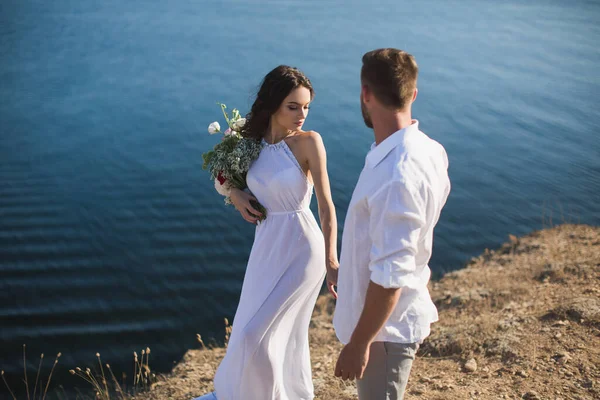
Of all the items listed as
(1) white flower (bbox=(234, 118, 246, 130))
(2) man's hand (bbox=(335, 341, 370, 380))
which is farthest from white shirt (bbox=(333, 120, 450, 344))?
(1) white flower (bbox=(234, 118, 246, 130))

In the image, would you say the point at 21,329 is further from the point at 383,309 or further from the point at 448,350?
the point at 383,309

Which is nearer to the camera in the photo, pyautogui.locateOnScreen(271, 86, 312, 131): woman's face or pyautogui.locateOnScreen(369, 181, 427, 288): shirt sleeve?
pyautogui.locateOnScreen(369, 181, 427, 288): shirt sleeve

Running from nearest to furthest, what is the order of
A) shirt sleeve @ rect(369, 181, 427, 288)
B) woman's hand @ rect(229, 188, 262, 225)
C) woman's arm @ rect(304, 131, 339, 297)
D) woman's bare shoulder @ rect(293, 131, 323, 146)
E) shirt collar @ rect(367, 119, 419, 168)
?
shirt sleeve @ rect(369, 181, 427, 288) → shirt collar @ rect(367, 119, 419, 168) → woman's arm @ rect(304, 131, 339, 297) → woman's bare shoulder @ rect(293, 131, 323, 146) → woman's hand @ rect(229, 188, 262, 225)

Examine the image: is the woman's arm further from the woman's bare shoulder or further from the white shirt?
the white shirt

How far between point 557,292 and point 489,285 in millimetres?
1288

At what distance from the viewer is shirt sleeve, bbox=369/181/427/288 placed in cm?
221

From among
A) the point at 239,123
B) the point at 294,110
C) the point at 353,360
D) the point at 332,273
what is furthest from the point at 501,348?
the point at 353,360

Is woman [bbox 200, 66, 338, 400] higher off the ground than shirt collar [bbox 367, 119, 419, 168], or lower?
lower

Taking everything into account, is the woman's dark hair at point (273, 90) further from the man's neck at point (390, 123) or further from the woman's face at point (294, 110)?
the man's neck at point (390, 123)

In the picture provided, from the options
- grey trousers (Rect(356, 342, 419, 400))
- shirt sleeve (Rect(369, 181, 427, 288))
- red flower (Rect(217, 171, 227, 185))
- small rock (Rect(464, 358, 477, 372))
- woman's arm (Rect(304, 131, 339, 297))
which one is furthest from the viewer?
small rock (Rect(464, 358, 477, 372))

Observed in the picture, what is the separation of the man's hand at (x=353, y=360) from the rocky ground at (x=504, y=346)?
7.33 feet

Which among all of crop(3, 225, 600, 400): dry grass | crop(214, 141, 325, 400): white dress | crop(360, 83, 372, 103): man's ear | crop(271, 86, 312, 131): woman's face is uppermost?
crop(360, 83, 372, 103): man's ear

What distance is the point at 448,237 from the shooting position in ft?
36.5

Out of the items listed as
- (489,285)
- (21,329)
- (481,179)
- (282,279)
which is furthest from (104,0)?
(282,279)
